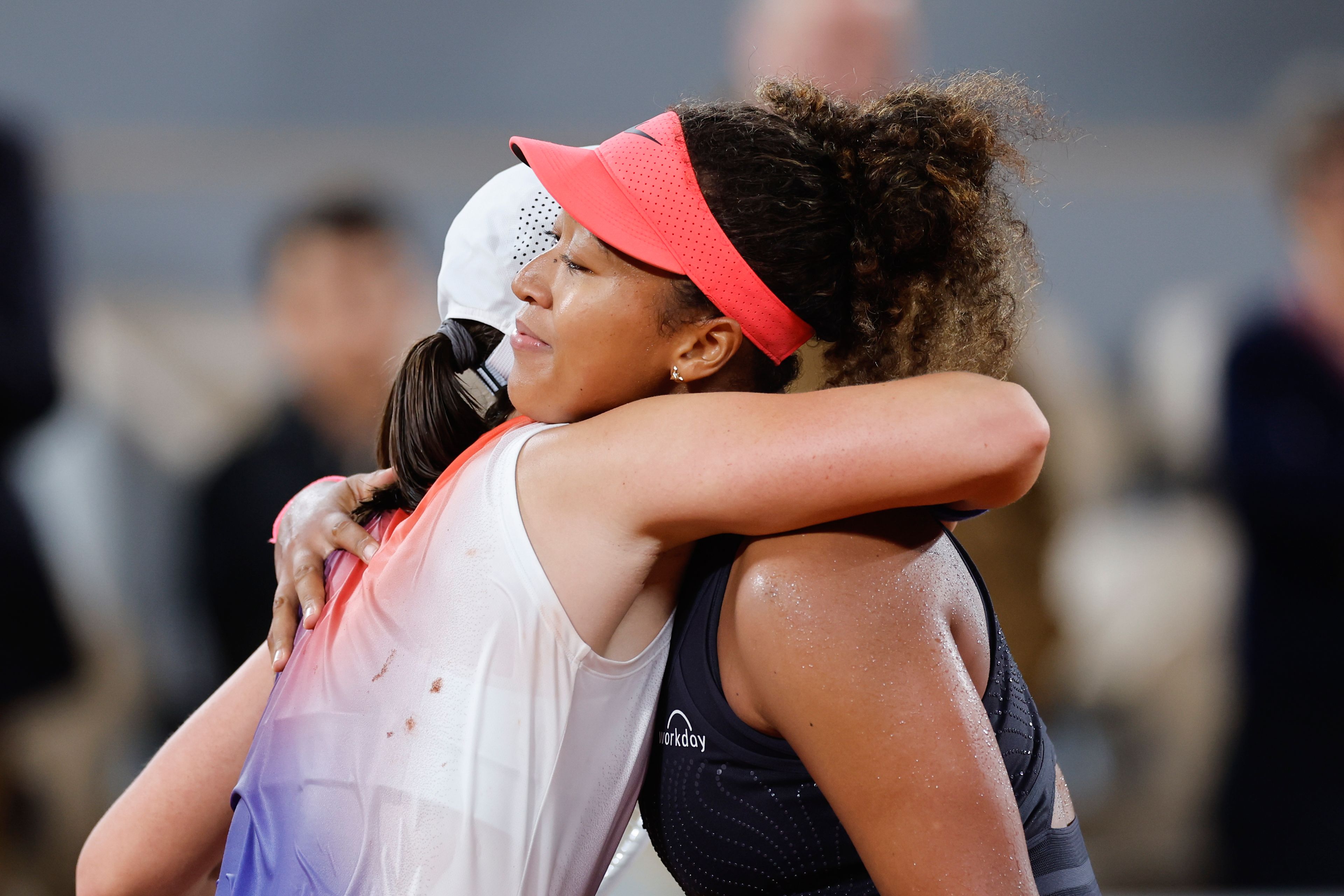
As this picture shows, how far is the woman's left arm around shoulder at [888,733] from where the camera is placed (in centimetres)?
106

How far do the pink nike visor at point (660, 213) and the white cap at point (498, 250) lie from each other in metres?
0.11

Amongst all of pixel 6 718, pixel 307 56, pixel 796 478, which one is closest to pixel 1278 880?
pixel 796 478

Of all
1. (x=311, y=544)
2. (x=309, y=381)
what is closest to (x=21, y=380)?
(x=309, y=381)

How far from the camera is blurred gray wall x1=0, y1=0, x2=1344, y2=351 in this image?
3908mm

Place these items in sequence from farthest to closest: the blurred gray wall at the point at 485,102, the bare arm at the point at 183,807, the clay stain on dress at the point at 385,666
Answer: the blurred gray wall at the point at 485,102 < the bare arm at the point at 183,807 < the clay stain on dress at the point at 385,666

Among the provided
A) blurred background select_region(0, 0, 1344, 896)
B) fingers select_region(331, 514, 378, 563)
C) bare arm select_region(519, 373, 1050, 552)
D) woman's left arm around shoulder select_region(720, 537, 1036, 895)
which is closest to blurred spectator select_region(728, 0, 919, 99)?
blurred background select_region(0, 0, 1344, 896)

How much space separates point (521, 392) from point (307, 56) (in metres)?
3.23

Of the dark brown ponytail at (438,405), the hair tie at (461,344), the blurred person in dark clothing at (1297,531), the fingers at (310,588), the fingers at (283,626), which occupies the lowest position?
the blurred person in dark clothing at (1297,531)

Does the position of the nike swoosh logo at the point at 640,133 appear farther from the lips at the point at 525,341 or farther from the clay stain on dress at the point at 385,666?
the clay stain on dress at the point at 385,666

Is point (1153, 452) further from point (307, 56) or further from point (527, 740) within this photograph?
point (527, 740)

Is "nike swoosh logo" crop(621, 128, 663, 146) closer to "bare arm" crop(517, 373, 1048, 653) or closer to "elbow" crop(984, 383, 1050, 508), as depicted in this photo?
"bare arm" crop(517, 373, 1048, 653)

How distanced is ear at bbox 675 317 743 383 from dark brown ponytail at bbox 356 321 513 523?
220mm

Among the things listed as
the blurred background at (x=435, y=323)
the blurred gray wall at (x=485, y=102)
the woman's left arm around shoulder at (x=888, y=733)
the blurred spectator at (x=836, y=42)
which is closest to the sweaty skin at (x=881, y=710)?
the woman's left arm around shoulder at (x=888, y=733)

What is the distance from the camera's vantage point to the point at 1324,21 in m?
4.35
